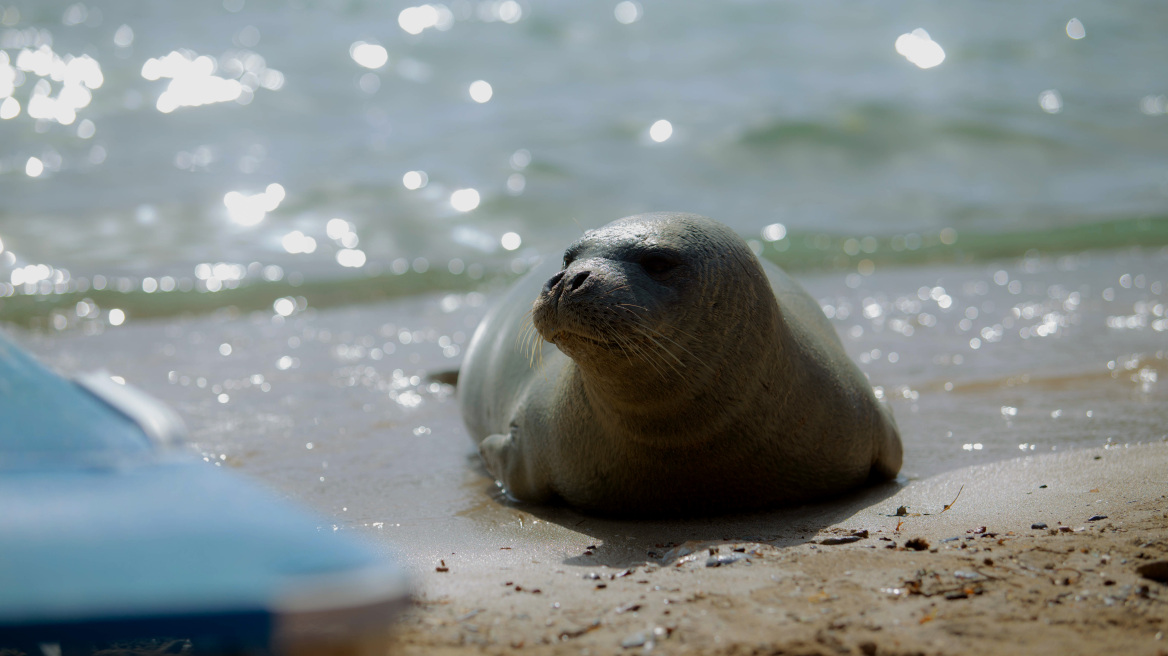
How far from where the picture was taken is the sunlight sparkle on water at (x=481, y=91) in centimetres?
1425

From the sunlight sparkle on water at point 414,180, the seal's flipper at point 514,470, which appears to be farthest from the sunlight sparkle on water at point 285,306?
the seal's flipper at point 514,470

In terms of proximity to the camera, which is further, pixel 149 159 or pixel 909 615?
pixel 149 159

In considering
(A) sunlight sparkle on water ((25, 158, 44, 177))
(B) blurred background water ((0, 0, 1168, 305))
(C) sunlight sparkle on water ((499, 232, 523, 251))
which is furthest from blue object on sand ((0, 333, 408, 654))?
(A) sunlight sparkle on water ((25, 158, 44, 177))

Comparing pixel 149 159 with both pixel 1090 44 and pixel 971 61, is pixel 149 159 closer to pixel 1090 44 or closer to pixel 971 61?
pixel 971 61

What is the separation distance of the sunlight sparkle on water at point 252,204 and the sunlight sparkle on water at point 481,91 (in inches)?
158

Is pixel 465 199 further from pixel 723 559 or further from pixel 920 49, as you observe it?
pixel 920 49

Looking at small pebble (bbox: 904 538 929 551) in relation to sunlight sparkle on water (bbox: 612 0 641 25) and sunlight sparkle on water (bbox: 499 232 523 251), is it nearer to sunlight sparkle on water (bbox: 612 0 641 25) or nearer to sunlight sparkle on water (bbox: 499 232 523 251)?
sunlight sparkle on water (bbox: 499 232 523 251)

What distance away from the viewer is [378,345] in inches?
256

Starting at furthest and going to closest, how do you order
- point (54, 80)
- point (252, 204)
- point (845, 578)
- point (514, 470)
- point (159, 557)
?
point (54, 80) → point (252, 204) → point (514, 470) → point (845, 578) → point (159, 557)

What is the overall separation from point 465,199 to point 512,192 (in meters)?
0.46

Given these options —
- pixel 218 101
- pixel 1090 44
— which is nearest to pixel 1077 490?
pixel 218 101

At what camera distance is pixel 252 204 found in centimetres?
1049

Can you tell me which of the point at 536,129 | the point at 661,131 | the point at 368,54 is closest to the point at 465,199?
the point at 536,129

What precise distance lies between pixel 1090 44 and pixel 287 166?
41.3ft
